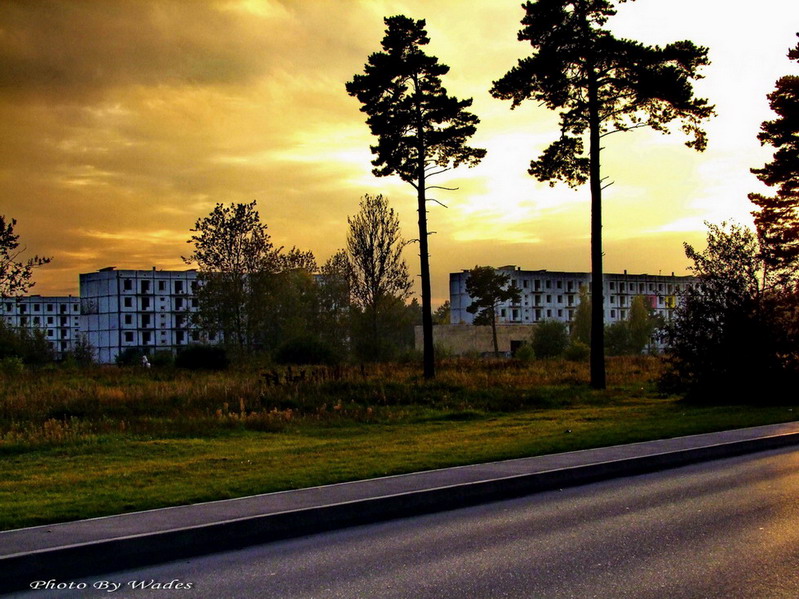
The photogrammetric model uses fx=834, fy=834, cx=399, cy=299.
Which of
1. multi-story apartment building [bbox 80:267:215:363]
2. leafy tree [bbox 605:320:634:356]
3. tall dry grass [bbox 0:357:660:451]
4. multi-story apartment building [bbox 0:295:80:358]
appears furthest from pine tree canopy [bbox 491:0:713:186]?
→ multi-story apartment building [bbox 0:295:80:358]

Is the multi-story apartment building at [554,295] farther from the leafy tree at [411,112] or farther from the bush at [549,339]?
the leafy tree at [411,112]

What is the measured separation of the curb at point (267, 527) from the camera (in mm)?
6984

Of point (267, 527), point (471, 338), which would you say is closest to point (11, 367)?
point (267, 527)

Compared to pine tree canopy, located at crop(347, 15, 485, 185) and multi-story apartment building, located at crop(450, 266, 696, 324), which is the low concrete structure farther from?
pine tree canopy, located at crop(347, 15, 485, 185)

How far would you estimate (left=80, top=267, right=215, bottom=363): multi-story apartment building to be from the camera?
132 m

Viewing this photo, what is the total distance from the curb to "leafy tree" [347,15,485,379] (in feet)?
77.9

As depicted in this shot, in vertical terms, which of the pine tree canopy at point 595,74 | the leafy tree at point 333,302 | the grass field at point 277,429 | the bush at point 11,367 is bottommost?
the grass field at point 277,429

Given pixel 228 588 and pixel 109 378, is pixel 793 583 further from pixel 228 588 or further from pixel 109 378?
pixel 109 378

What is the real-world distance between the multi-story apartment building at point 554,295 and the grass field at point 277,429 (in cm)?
11840

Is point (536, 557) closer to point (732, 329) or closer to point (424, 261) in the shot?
point (732, 329)

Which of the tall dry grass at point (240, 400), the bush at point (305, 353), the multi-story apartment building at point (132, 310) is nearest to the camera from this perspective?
the tall dry grass at point (240, 400)

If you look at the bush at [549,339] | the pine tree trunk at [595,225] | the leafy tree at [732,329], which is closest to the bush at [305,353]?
the pine tree trunk at [595,225]

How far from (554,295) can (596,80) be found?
422 feet

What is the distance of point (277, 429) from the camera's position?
62.5 ft
